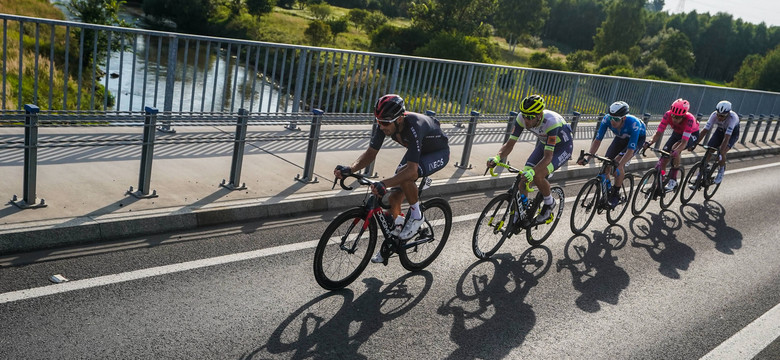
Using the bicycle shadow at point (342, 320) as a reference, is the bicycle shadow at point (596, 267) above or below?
above

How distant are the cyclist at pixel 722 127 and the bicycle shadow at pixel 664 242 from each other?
166 cm

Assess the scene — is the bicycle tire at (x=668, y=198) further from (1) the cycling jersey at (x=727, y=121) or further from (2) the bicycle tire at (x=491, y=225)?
(2) the bicycle tire at (x=491, y=225)

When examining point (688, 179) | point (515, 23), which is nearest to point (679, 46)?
point (515, 23)

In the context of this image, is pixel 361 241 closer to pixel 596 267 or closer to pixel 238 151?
pixel 238 151

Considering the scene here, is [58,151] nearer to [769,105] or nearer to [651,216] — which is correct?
[651,216]

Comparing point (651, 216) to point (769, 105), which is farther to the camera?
point (769, 105)

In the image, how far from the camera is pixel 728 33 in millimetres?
122312

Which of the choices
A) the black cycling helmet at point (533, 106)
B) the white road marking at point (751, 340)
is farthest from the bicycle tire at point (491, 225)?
the white road marking at point (751, 340)

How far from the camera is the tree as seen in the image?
313ft

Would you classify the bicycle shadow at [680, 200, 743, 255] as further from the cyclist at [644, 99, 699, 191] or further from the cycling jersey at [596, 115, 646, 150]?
the cycling jersey at [596, 115, 646, 150]

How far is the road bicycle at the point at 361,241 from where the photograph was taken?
5.45m

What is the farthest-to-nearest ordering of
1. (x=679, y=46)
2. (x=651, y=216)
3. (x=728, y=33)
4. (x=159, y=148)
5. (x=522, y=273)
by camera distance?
1. (x=728, y=33)
2. (x=679, y=46)
3. (x=651, y=216)
4. (x=159, y=148)
5. (x=522, y=273)

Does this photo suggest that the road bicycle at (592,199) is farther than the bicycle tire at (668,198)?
No

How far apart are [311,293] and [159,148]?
4389mm
